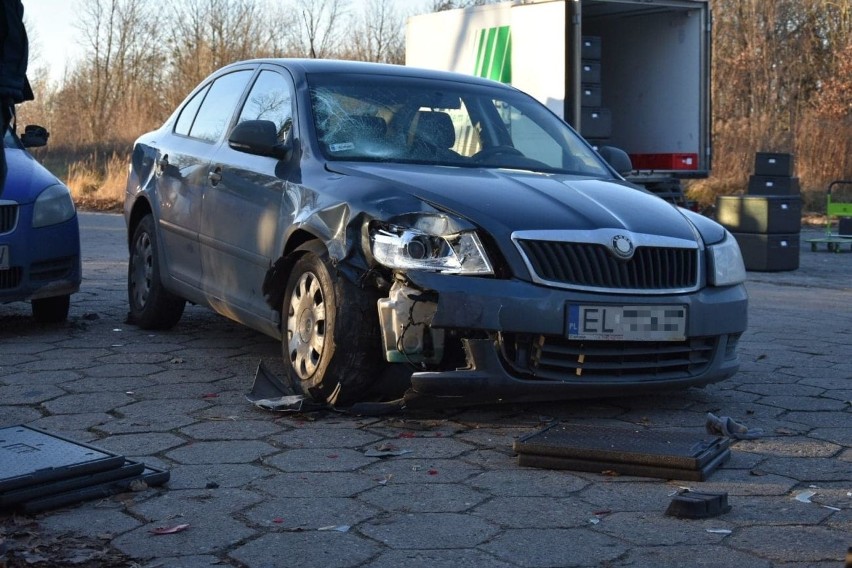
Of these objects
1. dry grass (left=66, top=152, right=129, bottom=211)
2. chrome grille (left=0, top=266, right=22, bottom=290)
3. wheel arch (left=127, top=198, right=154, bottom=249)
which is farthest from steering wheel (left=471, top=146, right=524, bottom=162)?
dry grass (left=66, top=152, right=129, bottom=211)

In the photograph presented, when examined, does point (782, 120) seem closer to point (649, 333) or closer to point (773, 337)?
point (773, 337)

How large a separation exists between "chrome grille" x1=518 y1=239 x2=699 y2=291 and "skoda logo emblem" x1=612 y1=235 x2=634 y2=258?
0.03 meters

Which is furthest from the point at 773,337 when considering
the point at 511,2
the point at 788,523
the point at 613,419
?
the point at 511,2

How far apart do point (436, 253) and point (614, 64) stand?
12404mm

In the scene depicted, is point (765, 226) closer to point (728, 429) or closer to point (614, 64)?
point (614, 64)

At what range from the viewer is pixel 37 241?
7.01 meters

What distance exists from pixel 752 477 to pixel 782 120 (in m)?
24.5

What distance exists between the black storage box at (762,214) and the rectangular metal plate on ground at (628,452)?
9306 mm

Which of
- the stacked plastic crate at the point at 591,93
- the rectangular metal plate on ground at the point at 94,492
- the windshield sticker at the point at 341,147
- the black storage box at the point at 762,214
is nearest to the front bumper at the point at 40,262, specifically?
the windshield sticker at the point at 341,147

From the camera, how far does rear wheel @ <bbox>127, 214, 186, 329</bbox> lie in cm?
700

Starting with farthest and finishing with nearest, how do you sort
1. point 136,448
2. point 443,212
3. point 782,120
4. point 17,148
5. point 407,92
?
point 782,120 → point 17,148 → point 407,92 → point 443,212 → point 136,448

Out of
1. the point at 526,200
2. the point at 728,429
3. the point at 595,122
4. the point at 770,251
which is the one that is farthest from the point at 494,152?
the point at 595,122

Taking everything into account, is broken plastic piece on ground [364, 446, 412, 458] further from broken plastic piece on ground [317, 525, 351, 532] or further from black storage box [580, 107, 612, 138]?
black storage box [580, 107, 612, 138]

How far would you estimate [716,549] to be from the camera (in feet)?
11.0
